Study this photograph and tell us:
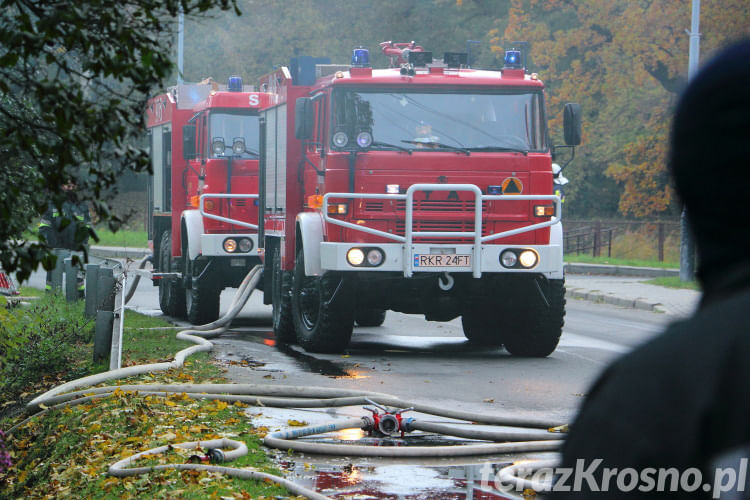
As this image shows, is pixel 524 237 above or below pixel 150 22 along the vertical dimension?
below

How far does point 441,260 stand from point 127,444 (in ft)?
16.8

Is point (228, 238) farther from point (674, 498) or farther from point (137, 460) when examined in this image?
point (674, 498)

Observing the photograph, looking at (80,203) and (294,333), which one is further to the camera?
(294,333)

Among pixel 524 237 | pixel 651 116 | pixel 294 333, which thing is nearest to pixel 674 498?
pixel 524 237

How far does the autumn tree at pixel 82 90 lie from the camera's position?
435cm

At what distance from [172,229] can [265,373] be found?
26.9 ft

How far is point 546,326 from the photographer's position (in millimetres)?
12484

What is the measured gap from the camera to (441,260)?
11.9 meters

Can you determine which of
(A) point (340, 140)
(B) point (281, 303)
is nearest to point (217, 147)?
(B) point (281, 303)

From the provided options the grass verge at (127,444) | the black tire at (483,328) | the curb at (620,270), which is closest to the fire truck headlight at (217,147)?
the black tire at (483,328)

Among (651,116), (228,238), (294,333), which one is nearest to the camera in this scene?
(294,333)

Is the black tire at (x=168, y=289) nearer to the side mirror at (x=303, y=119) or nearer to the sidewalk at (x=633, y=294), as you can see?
the side mirror at (x=303, y=119)
